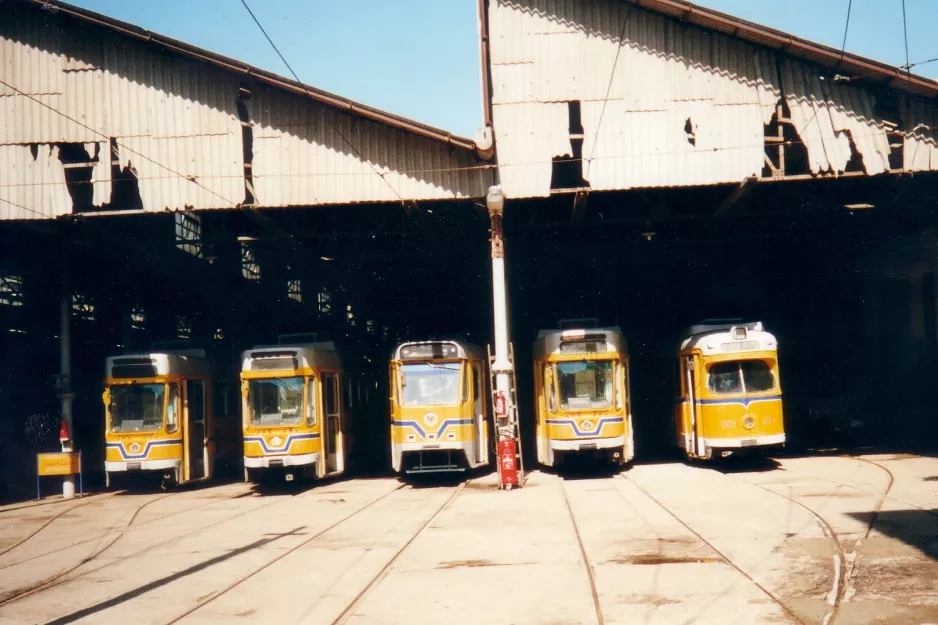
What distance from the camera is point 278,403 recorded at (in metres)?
19.2

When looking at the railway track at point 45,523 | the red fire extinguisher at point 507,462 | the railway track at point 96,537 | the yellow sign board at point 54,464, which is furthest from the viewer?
the yellow sign board at point 54,464

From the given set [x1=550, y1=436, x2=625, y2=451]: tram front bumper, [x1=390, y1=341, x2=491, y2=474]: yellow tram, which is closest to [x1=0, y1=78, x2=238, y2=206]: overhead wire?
[x1=390, y1=341, x2=491, y2=474]: yellow tram

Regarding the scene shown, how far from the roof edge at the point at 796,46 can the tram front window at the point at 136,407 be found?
13200mm

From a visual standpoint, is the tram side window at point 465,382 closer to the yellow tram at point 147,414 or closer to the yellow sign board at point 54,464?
the yellow tram at point 147,414

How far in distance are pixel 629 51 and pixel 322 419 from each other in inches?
401

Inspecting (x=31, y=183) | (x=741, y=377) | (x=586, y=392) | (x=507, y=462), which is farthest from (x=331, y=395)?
(x=741, y=377)

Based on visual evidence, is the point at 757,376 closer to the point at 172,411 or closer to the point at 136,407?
the point at 172,411

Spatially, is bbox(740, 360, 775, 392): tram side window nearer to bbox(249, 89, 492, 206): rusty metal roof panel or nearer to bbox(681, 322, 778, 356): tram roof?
bbox(681, 322, 778, 356): tram roof

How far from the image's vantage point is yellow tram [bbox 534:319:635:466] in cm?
1900

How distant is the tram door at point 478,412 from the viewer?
778 inches

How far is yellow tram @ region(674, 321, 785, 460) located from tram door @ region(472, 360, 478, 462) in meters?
4.52

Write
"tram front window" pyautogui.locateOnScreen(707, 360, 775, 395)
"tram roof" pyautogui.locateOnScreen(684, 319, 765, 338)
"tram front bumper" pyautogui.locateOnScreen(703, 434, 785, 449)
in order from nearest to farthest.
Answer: "tram front bumper" pyautogui.locateOnScreen(703, 434, 785, 449) < "tram front window" pyautogui.locateOnScreen(707, 360, 775, 395) < "tram roof" pyautogui.locateOnScreen(684, 319, 765, 338)

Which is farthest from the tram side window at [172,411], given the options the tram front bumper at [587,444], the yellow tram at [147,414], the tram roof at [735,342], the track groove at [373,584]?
the tram roof at [735,342]

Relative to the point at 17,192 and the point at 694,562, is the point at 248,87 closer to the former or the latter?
the point at 17,192
